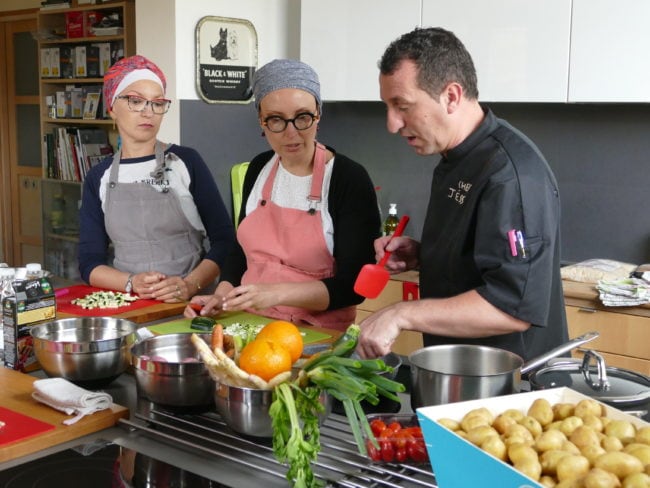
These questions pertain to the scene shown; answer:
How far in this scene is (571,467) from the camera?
3.08ft

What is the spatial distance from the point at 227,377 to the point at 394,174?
297 cm

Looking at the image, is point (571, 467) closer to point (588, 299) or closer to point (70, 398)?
point (70, 398)

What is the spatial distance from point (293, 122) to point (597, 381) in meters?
1.12

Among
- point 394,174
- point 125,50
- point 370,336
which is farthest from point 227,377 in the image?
point 125,50

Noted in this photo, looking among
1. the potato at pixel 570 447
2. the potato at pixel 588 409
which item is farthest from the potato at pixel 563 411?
the potato at pixel 570 447

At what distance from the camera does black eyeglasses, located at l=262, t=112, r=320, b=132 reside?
2.15 metres

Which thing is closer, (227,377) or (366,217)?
(227,377)

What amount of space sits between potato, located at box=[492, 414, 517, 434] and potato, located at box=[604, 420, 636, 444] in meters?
0.12

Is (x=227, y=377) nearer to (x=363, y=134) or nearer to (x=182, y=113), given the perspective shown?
(x=182, y=113)

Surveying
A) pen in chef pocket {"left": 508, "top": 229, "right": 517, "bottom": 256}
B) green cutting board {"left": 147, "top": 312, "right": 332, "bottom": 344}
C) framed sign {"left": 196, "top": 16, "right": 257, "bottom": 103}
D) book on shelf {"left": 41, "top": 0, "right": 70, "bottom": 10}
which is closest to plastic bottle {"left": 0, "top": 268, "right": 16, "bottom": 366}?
green cutting board {"left": 147, "top": 312, "right": 332, "bottom": 344}

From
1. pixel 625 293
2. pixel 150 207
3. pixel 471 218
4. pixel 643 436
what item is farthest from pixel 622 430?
pixel 625 293

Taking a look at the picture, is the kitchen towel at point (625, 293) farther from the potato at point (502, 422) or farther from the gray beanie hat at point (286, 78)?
the potato at point (502, 422)

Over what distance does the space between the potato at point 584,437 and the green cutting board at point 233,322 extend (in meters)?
0.98

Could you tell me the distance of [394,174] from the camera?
4172 mm
